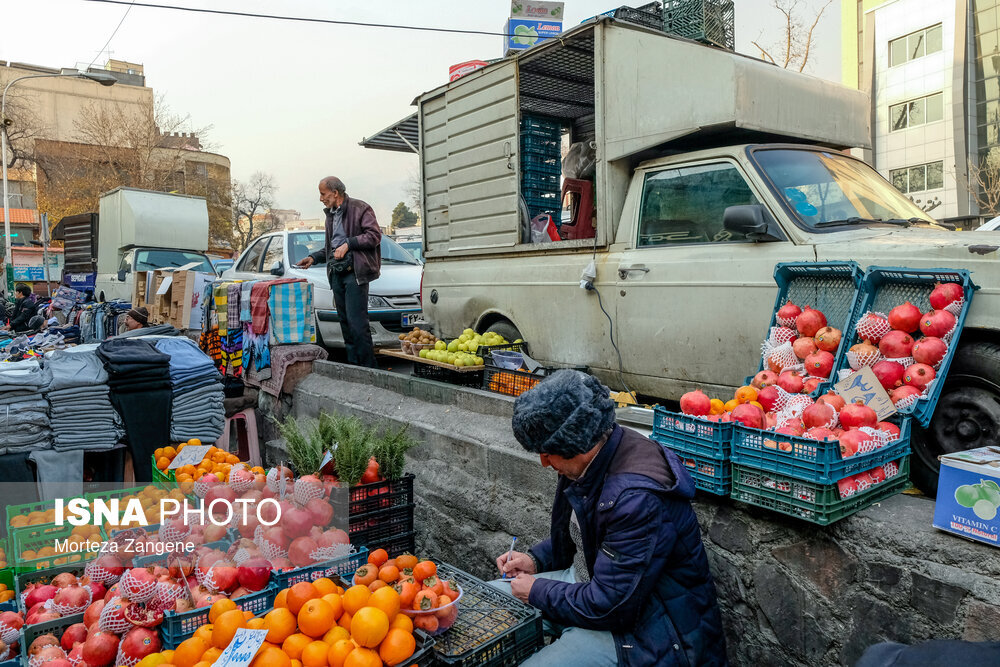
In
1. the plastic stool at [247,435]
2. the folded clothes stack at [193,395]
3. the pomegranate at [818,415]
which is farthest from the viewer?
the plastic stool at [247,435]

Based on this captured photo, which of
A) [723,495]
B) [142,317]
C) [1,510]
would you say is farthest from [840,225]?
[142,317]

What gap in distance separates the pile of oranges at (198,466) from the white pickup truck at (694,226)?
→ 8.98 ft

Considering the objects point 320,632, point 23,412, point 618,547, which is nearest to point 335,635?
point 320,632

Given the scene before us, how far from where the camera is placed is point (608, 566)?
230 cm

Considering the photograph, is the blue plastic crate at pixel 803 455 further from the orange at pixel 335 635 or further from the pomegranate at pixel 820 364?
the orange at pixel 335 635

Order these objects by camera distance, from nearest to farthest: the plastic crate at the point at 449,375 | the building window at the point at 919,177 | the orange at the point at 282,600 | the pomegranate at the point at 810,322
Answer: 1. the orange at the point at 282,600
2. the pomegranate at the point at 810,322
3. the plastic crate at the point at 449,375
4. the building window at the point at 919,177

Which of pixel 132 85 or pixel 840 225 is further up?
pixel 132 85

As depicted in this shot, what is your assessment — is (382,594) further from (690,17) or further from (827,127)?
(690,17)

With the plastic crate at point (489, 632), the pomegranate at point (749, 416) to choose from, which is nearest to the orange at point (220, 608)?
the plastic crate at point (489, 632)

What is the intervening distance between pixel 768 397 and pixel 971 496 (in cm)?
120

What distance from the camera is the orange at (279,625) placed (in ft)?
7.56

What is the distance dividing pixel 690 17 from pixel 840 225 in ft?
14.5

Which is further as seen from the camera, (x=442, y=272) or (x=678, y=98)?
(x=442, y=272)

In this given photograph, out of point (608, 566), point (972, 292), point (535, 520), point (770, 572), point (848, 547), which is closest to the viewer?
point (608, 566)
